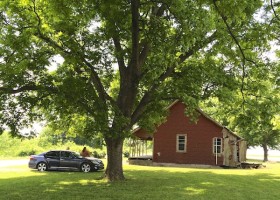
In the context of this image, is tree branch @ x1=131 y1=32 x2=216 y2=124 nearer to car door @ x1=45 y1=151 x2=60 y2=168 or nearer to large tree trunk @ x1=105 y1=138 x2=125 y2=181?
large tree trunk @ x1=105 y1=138 x2=125 y2=181

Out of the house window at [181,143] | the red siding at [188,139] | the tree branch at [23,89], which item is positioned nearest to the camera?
the tree branch at [23,89]

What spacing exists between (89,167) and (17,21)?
13330 mm

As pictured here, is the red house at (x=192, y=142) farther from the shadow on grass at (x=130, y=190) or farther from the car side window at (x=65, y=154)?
the shadow on grass at (x=130, y=190)

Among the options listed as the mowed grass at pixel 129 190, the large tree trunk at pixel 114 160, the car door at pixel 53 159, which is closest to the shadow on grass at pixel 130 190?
the mowed grass at pixel 129 190

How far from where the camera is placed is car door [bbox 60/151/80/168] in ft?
85.5

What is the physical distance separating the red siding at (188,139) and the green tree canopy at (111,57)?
14.5 m

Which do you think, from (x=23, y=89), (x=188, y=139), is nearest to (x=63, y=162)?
(x=23, y=89)

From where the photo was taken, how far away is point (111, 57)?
19531 mm

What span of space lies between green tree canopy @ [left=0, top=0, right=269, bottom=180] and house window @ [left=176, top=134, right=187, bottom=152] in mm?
14618

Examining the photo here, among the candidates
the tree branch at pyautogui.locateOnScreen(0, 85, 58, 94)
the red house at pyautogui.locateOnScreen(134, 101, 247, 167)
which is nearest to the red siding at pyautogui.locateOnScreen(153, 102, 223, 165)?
the red house at pyautogui.locateOnScreen(134, 101, 247, 167)

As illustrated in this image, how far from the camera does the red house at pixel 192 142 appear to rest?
35.2 metres

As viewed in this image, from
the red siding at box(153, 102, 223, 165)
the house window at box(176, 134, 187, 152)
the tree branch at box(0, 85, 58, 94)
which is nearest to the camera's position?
the tree branch at box(0, 85, 58, 94)

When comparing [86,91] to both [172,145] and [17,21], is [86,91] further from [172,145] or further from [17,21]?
[172,145]

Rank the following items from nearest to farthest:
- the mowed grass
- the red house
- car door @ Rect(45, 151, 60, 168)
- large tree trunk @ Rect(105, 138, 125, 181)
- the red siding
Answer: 1. the mowed grass
2. large tree trunk @ Rect(105, 138, 125, 181)
3. car door @ Rect(45, 151, 60, 168)
4. the red house
5. the red siding
